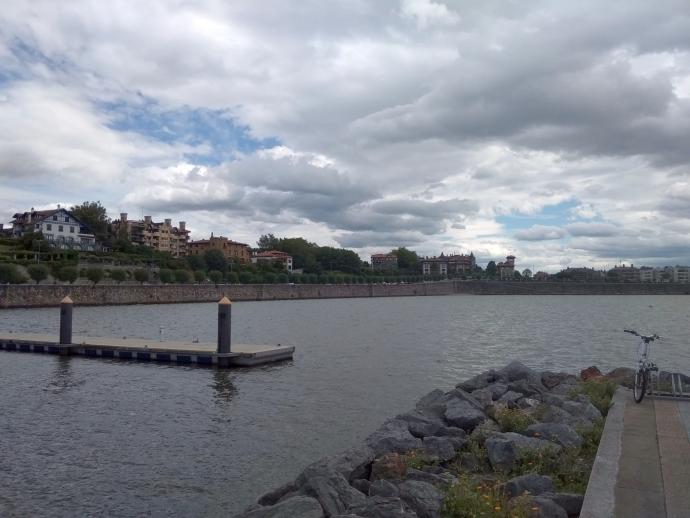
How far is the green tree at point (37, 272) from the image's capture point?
95.2 m

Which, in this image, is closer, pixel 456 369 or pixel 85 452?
pixel 85 452

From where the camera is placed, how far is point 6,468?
13203mm

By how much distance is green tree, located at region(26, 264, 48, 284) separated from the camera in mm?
95188

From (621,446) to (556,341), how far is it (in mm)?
37593

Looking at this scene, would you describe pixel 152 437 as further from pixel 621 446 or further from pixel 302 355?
pixel 302 355

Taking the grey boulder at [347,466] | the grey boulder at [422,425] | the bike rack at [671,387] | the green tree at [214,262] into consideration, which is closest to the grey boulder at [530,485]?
the grey boulder at [347,466]

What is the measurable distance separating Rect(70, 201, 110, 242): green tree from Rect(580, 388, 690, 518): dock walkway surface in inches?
6038

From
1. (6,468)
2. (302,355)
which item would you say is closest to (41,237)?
(302,355)

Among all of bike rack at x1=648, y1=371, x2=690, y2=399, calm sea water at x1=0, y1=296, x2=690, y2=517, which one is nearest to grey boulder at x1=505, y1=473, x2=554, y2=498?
calm sea water at x1=0, y1=296, x2=690, y2=517

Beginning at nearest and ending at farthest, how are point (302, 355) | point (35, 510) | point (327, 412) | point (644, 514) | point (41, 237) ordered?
point (644, 514) < point (35, 510) < point (327, 412) < point (302, 355) < point (41, 237)

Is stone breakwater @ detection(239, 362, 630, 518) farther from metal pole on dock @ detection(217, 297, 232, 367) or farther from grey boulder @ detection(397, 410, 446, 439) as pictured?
metal pole on dock @ detection(217, 297, 232, 367)

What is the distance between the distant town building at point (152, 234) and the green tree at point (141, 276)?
47.1m

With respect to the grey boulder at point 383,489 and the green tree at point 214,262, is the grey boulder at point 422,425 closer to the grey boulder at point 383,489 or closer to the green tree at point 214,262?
the grey boulder at point 383,489

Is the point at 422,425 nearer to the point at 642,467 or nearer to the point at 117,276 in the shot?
the point at 642,467
